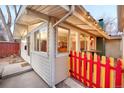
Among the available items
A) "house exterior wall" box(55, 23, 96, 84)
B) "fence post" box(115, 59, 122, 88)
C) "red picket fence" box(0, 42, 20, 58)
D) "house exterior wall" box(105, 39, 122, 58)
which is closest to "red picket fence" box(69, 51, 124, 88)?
"fence post" box(115, 59, 122, 88)

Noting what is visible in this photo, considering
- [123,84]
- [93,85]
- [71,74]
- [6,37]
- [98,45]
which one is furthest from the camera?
[6,37]

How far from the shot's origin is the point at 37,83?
3.36 meters

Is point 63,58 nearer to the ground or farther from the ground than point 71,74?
farther from the ground

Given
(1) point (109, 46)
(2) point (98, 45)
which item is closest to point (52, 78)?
(2) point (98, 45)

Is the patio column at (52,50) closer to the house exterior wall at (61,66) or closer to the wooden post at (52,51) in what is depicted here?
the wooden post at (52,51)

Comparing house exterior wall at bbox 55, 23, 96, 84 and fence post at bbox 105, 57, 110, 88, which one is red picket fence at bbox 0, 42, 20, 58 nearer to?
house exterior wall at bbox 55, 23, 96, 84

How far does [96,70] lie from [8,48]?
7954 millimetres

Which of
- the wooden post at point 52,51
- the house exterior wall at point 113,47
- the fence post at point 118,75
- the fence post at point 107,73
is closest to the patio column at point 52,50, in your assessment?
the wooden post at point 52,51

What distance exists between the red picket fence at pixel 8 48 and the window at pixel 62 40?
645 cm

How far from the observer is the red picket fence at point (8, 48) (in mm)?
8573
